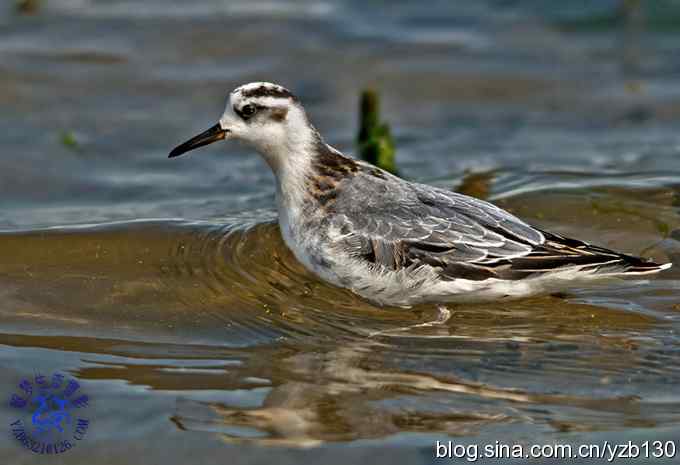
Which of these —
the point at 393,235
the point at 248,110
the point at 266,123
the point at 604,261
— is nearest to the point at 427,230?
the point at 393,235

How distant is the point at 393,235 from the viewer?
308 inches

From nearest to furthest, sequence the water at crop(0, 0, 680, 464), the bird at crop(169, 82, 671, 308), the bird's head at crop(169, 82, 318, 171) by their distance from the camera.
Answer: the water at crop(0, 0, 680, 464) < the bird at crop(169, 82, 671, 308) < the bird's head at crop(169, 82, 318, 171)

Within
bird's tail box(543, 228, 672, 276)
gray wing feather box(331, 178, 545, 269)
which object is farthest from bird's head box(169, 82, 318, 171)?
bird's tail box(543, 228, 672, 276)

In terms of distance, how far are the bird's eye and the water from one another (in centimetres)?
108

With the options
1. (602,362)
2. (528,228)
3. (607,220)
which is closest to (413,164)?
(607,220)

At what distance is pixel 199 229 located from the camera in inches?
357

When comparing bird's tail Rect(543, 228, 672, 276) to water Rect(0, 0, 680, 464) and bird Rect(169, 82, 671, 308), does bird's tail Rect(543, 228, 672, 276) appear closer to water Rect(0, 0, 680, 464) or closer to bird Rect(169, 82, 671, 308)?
bird Rect(169, 82, 671, 308)

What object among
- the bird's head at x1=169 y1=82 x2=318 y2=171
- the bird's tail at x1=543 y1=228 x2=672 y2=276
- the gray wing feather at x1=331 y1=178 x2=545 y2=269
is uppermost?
the bird's head at x1=169 y1=82 x2=318 y2=171

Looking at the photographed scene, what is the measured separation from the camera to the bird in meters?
7.61

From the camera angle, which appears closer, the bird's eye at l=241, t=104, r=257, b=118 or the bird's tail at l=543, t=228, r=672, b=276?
the bird's tail at l=543, t=228, r=672, b=276

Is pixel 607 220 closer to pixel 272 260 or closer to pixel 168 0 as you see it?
pixel 272 260

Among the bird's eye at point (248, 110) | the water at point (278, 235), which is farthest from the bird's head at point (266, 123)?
the water at point (278, 235)

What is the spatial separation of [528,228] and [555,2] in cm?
810

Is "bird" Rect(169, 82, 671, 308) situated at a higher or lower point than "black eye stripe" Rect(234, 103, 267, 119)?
lower
